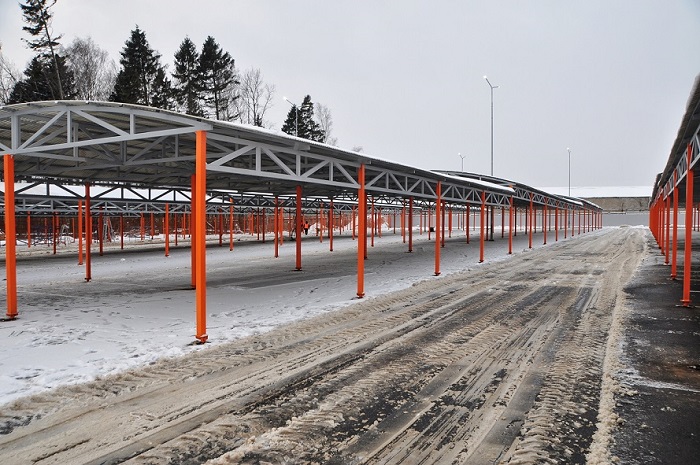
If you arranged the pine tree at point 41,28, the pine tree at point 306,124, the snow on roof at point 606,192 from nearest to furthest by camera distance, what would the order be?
the pine tree at point 41,28 → the pine tree at point 306,124 → the snow on roof at point 606,192

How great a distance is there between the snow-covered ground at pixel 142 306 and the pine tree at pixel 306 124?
3740 cm

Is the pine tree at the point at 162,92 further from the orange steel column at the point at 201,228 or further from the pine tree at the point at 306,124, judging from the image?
the orange steel column at the point at 201,228

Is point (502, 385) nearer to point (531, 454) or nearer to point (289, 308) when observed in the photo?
point (531, 454)

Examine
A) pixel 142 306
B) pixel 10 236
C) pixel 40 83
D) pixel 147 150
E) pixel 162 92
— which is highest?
pixel 162 92

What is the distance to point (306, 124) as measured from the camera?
55.4 meters

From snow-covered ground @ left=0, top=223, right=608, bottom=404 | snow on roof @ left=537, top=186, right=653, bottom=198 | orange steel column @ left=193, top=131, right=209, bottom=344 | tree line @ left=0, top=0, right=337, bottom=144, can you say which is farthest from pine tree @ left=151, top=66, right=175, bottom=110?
snow on roof @ left=537, top=186, right=653, bottom=198

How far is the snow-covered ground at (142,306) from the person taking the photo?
19.3 ft

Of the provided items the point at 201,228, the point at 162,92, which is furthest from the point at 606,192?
the point at 201,228

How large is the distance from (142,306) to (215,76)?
35.1 meters

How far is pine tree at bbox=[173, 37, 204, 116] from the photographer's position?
128ft

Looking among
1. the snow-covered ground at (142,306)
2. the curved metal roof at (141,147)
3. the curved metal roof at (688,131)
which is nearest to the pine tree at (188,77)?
the snow-covered ground at (142,306)

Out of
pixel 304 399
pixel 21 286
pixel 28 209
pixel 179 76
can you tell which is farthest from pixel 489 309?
pixel 179 76

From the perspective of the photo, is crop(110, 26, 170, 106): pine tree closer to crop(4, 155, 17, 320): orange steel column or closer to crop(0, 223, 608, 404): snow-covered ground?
crop(0, 223, 608, 404): snow-covered ground

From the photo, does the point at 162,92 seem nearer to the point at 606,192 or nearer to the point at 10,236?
the point at 10,236
